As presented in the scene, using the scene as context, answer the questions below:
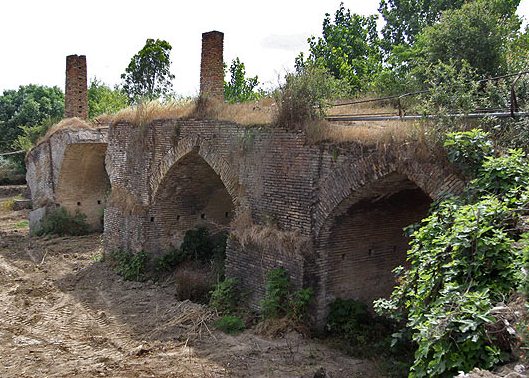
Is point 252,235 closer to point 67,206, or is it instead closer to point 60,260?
point 60,260

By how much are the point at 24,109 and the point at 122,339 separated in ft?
84.7

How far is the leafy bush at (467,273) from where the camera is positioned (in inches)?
193

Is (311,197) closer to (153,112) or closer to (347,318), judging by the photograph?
(347,318)

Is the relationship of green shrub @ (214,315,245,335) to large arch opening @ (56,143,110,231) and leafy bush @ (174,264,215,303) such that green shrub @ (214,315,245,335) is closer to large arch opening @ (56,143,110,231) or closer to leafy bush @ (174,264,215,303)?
leafy bush @ (174,264,215,303)

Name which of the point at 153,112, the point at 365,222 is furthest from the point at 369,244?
the point at 153,112

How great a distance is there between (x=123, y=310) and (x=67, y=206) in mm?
8509

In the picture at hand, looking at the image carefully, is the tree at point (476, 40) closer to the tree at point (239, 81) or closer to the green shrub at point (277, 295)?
the green shrub at point (277, 295)

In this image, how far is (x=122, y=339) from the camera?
9352 millimetres

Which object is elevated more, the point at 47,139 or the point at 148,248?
the point at 47,139

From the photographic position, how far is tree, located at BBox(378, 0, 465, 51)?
26844mm

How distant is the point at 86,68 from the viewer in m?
19.9

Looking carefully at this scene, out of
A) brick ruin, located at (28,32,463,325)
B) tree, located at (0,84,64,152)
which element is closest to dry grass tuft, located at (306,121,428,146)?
brick ruin, located at (28,32,463,325)

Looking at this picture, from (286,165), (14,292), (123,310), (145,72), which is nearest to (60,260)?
(14,292)

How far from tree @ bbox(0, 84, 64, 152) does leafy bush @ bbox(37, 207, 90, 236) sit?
14398 millimetres
